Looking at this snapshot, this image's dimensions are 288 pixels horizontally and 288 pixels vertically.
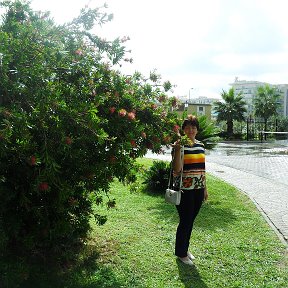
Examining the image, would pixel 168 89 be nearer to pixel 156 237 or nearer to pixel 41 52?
pixel 41 52

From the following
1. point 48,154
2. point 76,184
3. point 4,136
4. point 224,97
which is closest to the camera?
point 4,136

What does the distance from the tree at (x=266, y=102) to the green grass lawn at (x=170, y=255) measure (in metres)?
38.6

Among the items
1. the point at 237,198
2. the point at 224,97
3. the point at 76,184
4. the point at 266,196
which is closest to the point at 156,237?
the point at 76,184

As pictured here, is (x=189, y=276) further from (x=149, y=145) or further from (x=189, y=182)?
(x=149, y=145)

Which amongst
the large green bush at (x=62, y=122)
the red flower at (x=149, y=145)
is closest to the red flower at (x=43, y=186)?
the large green bush at (x=62, y=122)

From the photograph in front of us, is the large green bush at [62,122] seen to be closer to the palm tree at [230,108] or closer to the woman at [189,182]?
the woman at [189,182]

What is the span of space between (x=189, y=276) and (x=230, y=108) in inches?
1439

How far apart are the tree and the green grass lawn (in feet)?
127

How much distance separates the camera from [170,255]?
4.89 m

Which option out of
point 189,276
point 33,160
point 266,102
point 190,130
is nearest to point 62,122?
point 33,160

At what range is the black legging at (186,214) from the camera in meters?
4.55

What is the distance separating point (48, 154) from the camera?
274cm

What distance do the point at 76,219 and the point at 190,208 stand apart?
4.39ft

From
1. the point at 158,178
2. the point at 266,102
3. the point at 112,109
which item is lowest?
the point at 158,178
